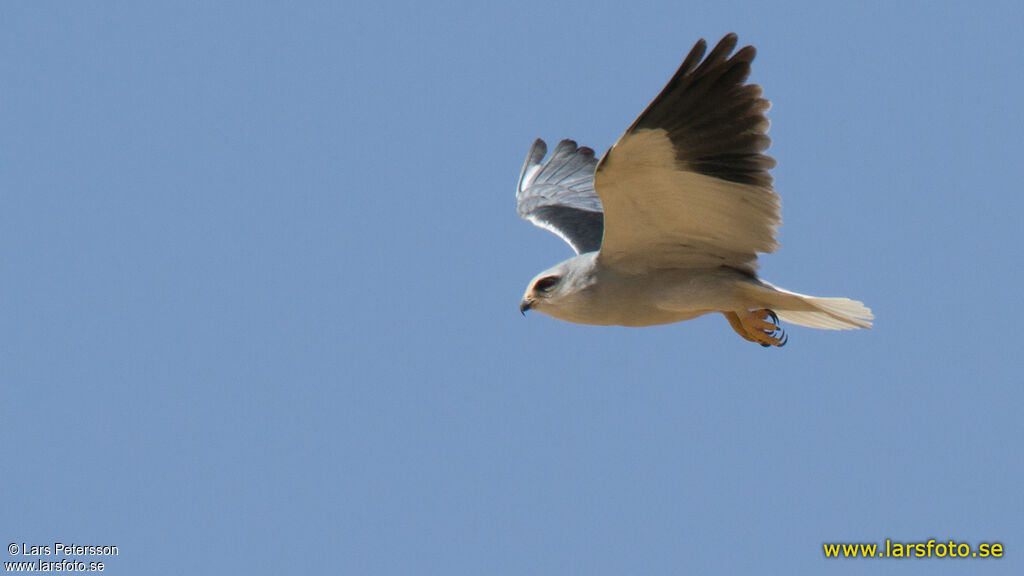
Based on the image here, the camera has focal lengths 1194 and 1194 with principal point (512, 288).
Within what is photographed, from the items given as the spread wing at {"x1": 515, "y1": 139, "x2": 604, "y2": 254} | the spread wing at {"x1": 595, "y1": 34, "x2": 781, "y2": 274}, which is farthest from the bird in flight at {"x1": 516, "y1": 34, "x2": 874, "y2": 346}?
the spread wing at {"x1": 515, "y1": 139, "x2": 604, "y2": 254}

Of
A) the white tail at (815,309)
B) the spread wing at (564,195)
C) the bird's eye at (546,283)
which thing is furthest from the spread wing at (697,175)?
the spread wing at (564,195)

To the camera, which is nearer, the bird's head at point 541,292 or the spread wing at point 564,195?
the bird's head at point 541,292

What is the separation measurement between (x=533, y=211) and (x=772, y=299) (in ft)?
10.5

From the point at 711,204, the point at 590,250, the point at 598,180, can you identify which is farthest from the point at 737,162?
the point at 590,250

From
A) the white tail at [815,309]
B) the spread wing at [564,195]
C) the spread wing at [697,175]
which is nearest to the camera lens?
the spread wing at [697,175]

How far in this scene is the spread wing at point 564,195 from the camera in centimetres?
987

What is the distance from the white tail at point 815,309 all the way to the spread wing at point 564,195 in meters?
1.76

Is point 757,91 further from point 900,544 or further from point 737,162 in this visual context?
point 900,544

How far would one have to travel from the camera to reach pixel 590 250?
30.6ft

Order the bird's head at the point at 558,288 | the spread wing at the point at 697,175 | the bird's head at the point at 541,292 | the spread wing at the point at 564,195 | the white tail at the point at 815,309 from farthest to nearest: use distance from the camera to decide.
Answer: the spread wing at the point at 564,195 → the bird's head at the point at 541,292 → the bird's head at the point at 558,288 → the white tail at the point at 815,309 → the spread wing at the point at 697,175

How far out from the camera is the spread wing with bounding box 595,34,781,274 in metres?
6.82

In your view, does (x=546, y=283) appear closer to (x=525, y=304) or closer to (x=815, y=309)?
(x=525, y=304)

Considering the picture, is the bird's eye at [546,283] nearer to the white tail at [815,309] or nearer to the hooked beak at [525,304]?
the hooked beak at [525,304]

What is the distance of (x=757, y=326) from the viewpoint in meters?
8.37
